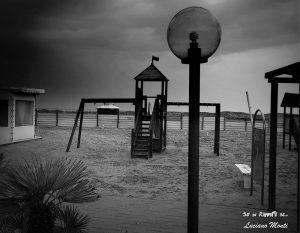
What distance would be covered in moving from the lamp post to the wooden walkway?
206 cm

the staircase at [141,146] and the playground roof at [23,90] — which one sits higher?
the playground roof at [23,90]

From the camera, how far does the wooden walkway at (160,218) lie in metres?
5.11

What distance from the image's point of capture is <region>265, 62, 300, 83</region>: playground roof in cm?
446

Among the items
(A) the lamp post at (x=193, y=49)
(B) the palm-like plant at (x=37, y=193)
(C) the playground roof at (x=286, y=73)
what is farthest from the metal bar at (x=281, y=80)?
(B) the palm-like plant at (x=37, y=193)

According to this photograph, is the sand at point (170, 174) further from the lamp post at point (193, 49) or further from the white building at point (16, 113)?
the lamp post at point (193, 49)

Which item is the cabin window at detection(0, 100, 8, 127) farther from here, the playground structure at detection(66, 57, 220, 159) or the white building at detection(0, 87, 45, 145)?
the playground structure at detection(66, 57, 220, 159)

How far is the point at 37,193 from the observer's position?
9.70 ft

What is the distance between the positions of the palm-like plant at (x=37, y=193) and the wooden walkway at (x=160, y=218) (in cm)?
205

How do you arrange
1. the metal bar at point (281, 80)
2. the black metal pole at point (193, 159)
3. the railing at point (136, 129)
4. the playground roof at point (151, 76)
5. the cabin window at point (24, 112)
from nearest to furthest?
the black metal pole at point (193, 159) → the metal bar at point (281, 80) → the railing at point (136, 129) → the playground roof at point (151, 76) → the cabin window at point (24, 112)

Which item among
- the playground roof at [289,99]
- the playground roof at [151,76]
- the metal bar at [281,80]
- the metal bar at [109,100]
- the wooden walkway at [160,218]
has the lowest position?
the wooden walkway at [160,218]

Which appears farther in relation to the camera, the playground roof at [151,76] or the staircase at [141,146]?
the playground roof at [151,76]

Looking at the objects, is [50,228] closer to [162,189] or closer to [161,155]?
[162,189]

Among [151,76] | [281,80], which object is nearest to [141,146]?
[151,76]

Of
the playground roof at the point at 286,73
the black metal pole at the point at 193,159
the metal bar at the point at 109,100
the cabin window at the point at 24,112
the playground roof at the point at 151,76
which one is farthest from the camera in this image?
the cabin window at the point at 24,112
